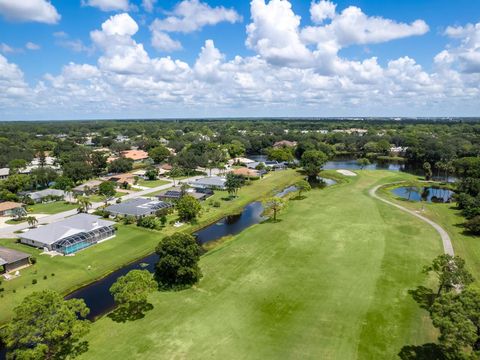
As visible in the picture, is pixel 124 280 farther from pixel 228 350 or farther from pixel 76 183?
pixel 76 183

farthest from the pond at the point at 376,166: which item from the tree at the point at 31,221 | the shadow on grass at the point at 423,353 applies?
the tree at the point at 31,221

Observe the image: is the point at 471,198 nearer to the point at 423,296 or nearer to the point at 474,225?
the point at 474,225

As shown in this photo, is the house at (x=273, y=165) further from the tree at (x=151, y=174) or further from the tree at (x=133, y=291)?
the tree at (x=133, y=291)

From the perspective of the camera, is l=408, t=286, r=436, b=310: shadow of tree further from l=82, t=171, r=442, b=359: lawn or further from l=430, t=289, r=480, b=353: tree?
l=430, t=289, r=480, b=353: tree

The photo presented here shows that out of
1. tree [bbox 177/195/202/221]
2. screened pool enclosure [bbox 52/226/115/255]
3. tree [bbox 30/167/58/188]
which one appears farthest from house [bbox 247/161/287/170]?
screened pool enclosure [bbox 52/226/115/255]

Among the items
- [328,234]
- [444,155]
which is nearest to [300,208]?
[328,234]

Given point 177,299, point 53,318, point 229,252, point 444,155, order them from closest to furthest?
point 53,318 < point 177,299 < point 229,252 < point 444,155
